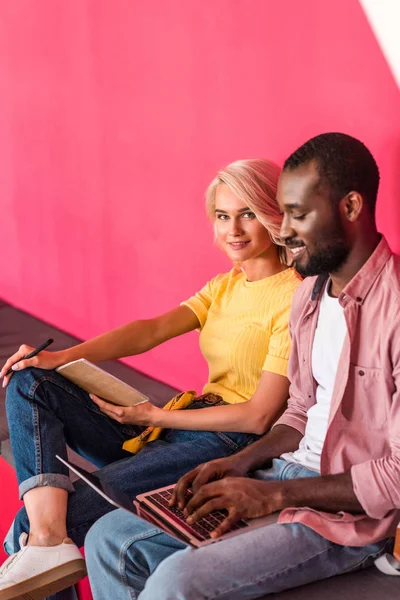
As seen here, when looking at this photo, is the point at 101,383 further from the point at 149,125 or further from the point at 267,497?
the point at 149,125

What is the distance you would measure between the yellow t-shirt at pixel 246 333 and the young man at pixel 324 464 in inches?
11.9

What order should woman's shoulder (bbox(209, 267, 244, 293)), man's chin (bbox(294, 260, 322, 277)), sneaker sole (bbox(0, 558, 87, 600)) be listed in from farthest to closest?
woman's shoulder (bbox(209, 267, 244, 293)) < sneaker sole (bbox(0, 558, 87, 600)) < man's chin (bbox(294, 260, 322, 277))

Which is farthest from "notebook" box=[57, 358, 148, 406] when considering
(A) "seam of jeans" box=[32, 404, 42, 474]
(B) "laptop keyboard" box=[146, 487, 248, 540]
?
(B) "laptop keyboard" box=[146, 487, 248, 540]

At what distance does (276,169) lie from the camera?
2.33m

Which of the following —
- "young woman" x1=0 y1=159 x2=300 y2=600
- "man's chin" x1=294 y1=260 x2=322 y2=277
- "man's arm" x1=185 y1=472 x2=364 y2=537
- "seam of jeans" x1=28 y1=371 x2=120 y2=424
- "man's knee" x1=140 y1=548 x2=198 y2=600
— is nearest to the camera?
"man's knee" x1=140 y1=548 x2=198 y2=600

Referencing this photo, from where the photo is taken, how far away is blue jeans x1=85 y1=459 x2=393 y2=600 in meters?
1.61

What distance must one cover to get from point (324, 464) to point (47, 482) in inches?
29.3

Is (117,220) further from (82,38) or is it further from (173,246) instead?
(82,38)

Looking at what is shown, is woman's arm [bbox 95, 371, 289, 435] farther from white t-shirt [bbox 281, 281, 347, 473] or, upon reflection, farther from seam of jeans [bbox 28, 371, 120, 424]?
white t-shirt [bbox 281, 281, 347, 473]

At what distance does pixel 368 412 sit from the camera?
1.76 meters

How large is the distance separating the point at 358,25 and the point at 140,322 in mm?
1091

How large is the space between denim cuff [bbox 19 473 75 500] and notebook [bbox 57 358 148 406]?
0.86 ft

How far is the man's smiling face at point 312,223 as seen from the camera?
1760 mm

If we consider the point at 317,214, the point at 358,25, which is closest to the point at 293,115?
the point at 358,25
